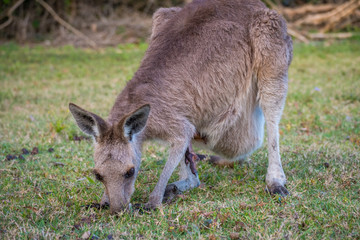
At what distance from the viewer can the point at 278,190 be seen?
128 inches

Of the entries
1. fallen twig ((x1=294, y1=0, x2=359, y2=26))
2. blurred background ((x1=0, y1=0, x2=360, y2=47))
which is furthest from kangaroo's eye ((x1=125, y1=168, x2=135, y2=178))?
fallen twig ((x1=294, y1=0, x2=359, y2=26))

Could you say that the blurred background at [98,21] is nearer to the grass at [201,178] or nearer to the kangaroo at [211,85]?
the grass at [201,178]

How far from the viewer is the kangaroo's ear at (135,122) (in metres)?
2.80

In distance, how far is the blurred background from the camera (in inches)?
456

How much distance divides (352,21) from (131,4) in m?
6.42

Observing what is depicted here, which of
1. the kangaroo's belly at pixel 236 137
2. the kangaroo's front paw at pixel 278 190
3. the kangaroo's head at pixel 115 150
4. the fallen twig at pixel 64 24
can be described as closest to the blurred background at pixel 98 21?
the fallen twig at pixel 64 24

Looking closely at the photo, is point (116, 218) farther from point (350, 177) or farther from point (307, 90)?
point (307, 90)

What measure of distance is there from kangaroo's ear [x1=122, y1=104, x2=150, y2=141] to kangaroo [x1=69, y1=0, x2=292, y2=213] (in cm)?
6

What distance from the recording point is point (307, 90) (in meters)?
6.63

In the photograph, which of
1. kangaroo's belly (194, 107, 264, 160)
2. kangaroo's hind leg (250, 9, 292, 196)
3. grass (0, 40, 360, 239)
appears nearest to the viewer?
grass (0, 40, 360, 239)

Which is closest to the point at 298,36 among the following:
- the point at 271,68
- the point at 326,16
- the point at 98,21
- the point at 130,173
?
the point at 326,16

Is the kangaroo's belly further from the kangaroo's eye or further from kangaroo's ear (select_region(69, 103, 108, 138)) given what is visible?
kangaroo's ear (select_region(69, 103, 108, 138))

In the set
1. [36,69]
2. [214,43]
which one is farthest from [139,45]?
[214,43]

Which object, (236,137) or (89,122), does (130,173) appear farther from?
(236,137)
